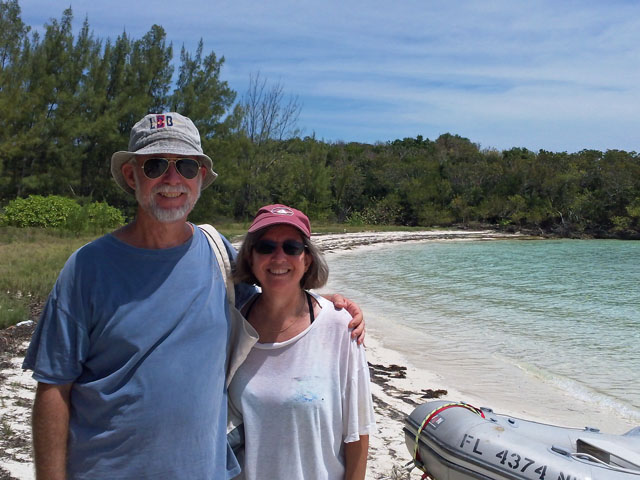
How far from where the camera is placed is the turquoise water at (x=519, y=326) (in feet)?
20.5

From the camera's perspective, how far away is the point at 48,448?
168 centimetres

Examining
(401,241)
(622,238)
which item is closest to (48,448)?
(401,241)

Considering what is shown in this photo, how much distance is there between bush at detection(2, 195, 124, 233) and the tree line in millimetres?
1842

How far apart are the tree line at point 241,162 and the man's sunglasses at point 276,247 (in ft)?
65.8

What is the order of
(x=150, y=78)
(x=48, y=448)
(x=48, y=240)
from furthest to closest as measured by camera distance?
(x=150, y=78), (x=48, y=240), (x=48, y=448)

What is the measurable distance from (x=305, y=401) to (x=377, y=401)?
3.60 metres

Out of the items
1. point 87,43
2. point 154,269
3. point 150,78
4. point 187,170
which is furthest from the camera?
point 150,78

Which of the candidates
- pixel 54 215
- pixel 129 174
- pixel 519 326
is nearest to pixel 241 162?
pixel 54 215

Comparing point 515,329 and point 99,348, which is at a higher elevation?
point 99,348

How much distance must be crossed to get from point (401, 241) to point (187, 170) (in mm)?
29157

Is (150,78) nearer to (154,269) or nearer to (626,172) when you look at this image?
(154,269)

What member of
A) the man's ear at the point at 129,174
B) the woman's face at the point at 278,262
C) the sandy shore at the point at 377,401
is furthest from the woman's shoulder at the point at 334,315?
the sandy shore at the point at 377,401

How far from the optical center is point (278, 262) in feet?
6.59

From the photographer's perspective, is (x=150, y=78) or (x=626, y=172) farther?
(x=626, y=172)
